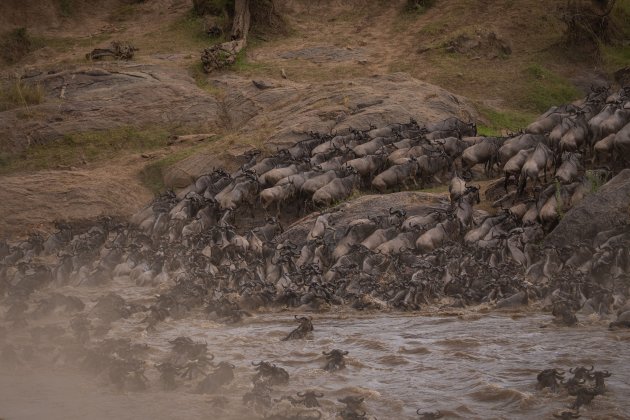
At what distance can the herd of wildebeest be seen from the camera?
7.80 metres

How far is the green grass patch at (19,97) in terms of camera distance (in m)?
19.1

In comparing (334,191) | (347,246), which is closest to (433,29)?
(334,191)

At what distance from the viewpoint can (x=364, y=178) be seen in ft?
44.4

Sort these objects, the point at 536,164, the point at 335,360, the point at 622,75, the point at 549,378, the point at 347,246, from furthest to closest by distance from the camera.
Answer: the point at 622,75 < the point at 536,164 < the point at 347,246 < the point at 335,360 < the point at 549,378

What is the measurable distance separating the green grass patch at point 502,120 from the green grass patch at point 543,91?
1348 millimetres

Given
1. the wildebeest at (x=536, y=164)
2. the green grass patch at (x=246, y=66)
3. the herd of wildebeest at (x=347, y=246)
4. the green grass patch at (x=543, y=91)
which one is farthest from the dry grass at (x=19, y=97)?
the wildebeest at (x=536, y=164)

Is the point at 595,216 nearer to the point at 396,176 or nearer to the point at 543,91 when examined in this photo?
the point at 396,176

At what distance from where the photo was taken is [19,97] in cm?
1917

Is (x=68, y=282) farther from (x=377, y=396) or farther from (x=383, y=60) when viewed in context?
(x=383, y=60)

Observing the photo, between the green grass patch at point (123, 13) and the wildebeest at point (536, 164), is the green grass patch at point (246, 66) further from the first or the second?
the wildebeest at point (536, 164)

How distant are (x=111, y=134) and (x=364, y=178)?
713 centimetres

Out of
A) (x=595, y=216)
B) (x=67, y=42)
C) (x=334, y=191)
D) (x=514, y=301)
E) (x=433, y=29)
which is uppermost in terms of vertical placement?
(x=433, y=29)

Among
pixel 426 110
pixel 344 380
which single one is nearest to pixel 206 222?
pixel 426 110

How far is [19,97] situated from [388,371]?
15.5 metres
